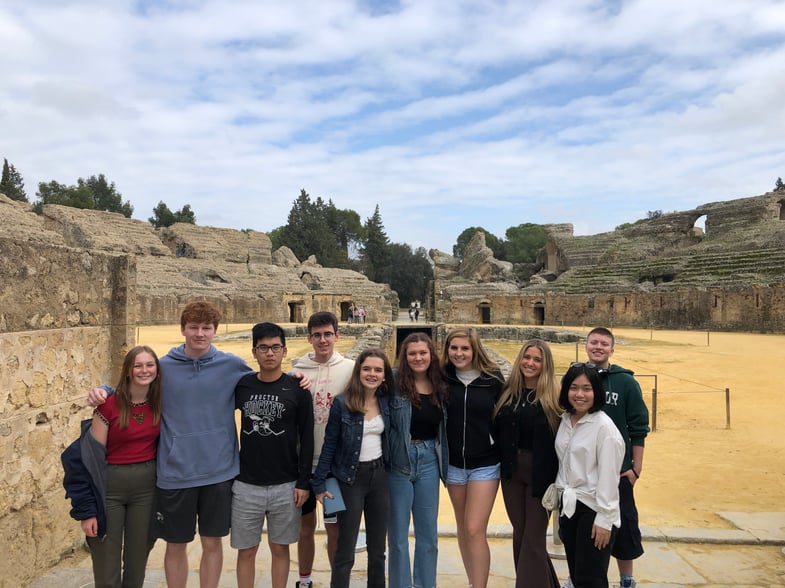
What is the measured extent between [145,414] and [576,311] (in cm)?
2730

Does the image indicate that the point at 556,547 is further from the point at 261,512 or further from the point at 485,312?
the point at 485,312

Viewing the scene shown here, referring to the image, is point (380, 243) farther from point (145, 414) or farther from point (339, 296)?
point (145, 414)

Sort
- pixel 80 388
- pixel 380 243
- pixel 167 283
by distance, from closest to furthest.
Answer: pixel 80 388 < pixel 167 283 < pixel 380 243

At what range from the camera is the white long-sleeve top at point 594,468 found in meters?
2.46

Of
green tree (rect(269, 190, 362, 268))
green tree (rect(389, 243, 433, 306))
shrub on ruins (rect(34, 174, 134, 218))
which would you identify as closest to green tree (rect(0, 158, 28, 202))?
shrub on ruins (rect(34, 174, 134, 218))

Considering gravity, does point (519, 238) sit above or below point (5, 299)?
above

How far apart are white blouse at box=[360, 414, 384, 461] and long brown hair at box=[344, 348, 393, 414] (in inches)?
3.8

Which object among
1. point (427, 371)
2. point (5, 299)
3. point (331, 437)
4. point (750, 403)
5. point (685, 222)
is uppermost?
point (685, 222)

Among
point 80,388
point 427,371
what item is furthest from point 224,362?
point 80,388

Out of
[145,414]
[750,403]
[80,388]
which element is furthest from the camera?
[750,403]

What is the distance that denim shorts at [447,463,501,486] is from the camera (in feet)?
9.27

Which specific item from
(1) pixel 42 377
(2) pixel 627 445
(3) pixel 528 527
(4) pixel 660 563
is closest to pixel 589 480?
(3) pixel 528 527

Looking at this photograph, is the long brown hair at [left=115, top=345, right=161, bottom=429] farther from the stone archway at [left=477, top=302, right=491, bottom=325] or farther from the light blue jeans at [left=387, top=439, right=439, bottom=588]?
the stone archway at [left=477, top=302, right=491, bottom=325]

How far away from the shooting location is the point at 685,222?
3384 centimetres
